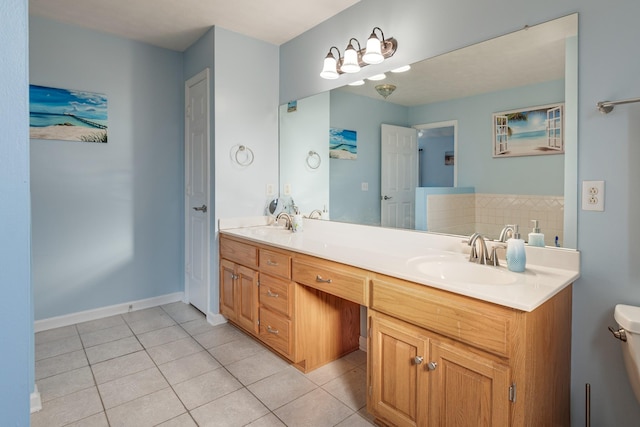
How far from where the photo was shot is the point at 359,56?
7.55 feet

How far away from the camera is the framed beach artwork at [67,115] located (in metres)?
2.69

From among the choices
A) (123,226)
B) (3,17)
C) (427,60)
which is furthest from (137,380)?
(427,60)

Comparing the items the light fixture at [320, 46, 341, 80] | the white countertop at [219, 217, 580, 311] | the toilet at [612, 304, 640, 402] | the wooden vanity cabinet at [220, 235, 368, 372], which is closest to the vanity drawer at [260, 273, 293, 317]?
the wooden vanity cabinet at [220, 235, 368, 372]

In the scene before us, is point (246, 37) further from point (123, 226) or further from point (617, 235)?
point (617, 235)

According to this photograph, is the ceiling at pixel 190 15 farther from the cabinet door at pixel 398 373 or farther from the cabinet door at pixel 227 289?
the cabinet door at pixel 398 373

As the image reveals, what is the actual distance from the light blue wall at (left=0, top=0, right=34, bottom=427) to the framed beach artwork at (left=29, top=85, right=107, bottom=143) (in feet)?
8.30

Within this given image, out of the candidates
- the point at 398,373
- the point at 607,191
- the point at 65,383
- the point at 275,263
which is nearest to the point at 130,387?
the point at 65,383

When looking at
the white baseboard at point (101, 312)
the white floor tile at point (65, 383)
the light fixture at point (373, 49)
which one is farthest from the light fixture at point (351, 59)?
the white baseboard at point (101, 312)

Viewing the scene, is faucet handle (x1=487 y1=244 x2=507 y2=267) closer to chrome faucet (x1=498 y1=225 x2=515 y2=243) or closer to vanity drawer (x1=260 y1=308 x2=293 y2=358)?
chrome faucet (x1=498 y1=225 x2=515 y2=243)

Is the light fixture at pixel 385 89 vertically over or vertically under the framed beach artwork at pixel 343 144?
over

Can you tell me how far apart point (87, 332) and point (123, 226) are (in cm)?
91

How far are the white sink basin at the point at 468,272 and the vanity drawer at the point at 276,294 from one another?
0.86 m

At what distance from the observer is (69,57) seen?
282 centimetres

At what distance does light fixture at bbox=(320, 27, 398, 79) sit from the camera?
209 centimetres
